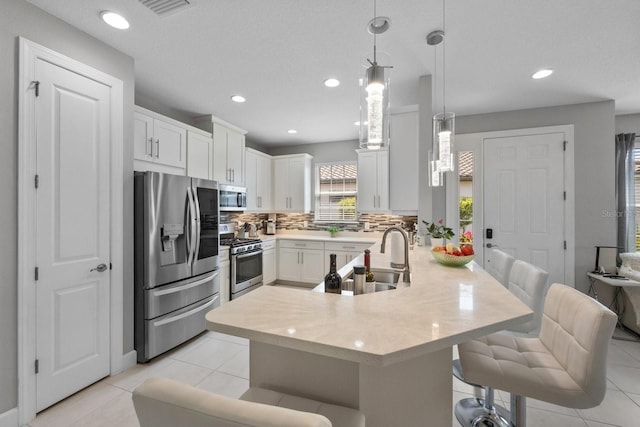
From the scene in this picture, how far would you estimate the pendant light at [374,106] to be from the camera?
1.28 m


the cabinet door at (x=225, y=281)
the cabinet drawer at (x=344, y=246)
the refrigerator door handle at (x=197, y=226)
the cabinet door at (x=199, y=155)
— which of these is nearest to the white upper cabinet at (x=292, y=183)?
the cabinet drawer at (x=344, y=246)

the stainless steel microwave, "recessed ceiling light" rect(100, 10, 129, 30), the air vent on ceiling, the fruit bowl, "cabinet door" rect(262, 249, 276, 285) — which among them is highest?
"recessed ceiling light" rect(100, 10, 129, 30)

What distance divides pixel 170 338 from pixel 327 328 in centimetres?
230

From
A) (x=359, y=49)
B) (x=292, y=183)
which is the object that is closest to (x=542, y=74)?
(x=359, y=49)

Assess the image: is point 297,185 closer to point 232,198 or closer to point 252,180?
point 252,180

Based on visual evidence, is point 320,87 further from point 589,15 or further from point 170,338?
point 170,338

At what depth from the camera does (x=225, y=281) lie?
145 inches

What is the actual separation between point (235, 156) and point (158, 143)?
4.35 feet

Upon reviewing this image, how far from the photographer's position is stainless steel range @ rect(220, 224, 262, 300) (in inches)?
149

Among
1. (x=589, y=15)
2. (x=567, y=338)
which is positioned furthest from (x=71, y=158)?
(x=589, y=15)

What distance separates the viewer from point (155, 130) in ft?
9.50

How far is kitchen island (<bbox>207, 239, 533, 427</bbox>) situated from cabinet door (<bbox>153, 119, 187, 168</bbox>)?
242 cm

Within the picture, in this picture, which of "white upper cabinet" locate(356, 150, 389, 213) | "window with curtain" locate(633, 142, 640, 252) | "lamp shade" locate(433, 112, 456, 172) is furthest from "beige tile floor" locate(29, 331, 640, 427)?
"white upper cabinet" locate(356, 150, 389, 213)

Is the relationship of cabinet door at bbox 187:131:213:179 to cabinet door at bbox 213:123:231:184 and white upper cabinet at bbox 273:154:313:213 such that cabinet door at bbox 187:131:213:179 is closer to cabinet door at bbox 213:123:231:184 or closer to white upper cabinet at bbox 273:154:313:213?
cabinet door at bbox 213:123:231:184
